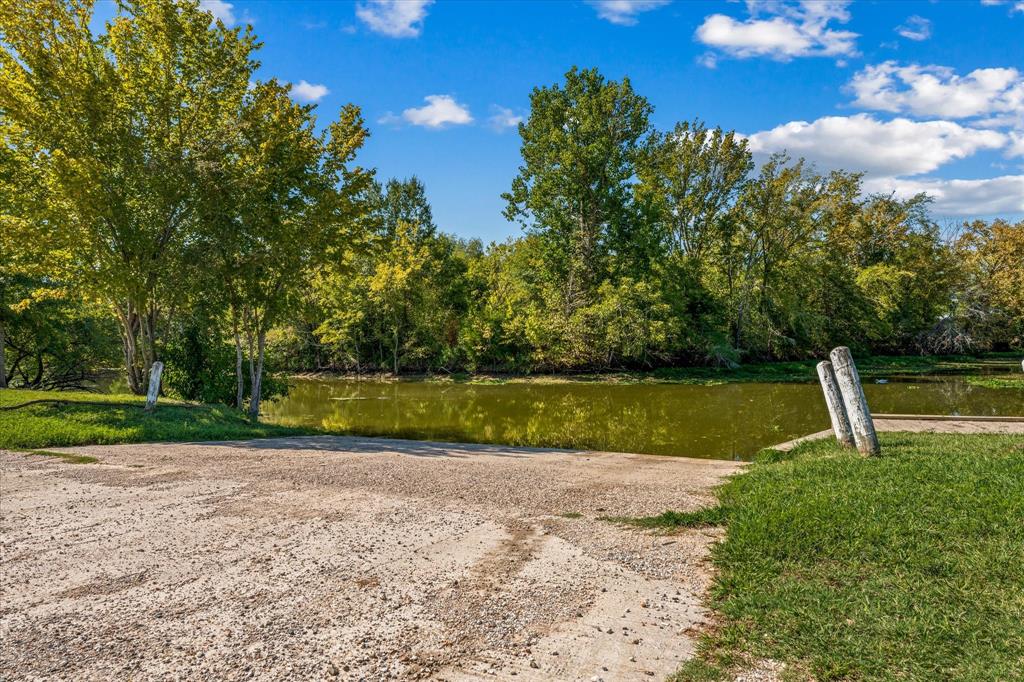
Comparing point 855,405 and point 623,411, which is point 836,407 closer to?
point 855,405

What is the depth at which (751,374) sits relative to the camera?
30609 mm

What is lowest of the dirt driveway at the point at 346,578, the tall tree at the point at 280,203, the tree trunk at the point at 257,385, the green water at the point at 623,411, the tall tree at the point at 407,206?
the green water at the point at 623,411

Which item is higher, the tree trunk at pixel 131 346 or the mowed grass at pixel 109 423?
the tree trunk at pixel 131 346

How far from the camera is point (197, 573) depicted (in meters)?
4.58

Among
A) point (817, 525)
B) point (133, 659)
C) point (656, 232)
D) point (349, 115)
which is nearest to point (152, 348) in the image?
point (349, 115)

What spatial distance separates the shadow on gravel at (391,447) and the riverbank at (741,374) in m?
18.0

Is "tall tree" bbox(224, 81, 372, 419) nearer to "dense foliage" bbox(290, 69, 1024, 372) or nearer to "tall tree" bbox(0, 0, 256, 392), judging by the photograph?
"tall tree" bbox(0, 0, 256, 392)

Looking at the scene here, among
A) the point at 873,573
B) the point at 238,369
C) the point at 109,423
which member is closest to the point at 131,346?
the point at 238,369

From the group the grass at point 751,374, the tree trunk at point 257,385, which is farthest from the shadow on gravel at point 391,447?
the grass at point 751,374

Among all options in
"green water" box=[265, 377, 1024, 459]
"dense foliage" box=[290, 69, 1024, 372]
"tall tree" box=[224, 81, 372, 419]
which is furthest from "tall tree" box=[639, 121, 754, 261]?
"tall tree" box=[224, 81, 372, 419]

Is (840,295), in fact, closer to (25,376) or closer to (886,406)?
(886,406)

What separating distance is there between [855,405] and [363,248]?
47.6 feet

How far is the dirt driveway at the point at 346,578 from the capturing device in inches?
131

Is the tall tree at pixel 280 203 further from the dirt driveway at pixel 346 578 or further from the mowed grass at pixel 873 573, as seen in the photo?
the mowed grass at pixel 873 573
